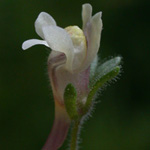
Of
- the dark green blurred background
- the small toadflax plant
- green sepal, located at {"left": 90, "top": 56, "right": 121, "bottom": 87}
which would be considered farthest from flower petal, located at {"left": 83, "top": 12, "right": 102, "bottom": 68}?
the dark green blurred background

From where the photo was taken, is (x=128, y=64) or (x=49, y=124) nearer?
Result: (x=49, y=124)

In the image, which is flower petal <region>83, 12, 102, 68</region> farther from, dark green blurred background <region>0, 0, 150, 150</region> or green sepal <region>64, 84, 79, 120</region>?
dark green blurred background <region>0, 0, 150, 150</region>

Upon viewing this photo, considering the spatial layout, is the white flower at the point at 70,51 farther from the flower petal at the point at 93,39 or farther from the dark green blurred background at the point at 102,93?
the dark green blurred background at the point at 102,93

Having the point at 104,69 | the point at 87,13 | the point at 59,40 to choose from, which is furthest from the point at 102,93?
the point at 59,40

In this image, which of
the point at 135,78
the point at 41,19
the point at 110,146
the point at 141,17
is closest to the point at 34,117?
the point at 110,146

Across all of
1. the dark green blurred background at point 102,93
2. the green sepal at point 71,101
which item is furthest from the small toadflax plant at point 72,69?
the dark green blurred background at point 102,93

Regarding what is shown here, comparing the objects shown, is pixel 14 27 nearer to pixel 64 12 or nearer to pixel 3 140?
pixel 64 12
